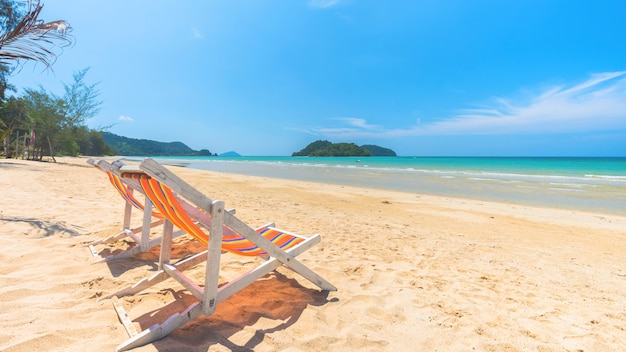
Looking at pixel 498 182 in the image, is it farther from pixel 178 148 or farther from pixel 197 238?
pixel 178 148

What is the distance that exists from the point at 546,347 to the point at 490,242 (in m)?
3.31

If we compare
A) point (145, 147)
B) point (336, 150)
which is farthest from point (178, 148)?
point (336, 150)

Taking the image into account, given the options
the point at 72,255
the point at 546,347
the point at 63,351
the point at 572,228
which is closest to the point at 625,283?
the point at 546,347

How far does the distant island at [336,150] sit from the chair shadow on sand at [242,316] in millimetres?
116086

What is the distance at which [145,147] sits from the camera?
124875 millimetres

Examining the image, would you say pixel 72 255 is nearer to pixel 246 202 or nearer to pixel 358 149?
pixel 246 202

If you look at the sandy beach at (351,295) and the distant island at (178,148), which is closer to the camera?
the sandy beach at (351,295)

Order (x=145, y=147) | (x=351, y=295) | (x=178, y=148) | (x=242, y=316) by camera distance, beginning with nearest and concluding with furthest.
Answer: (x=242, y=316), (x=351, y=295), (x=145, y=147), (x=178, y=148)

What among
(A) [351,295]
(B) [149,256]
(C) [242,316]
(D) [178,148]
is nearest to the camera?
(C) [242,316]

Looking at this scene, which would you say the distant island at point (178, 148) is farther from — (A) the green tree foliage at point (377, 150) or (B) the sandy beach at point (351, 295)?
(B) the sandy beach at point (351, 295)

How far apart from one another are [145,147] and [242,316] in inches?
5585

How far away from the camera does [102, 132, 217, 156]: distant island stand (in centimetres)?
11100

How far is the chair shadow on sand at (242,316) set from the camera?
1958 mm

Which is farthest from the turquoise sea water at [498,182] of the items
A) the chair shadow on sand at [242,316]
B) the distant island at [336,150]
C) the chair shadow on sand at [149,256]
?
the distant island at [336,150]
